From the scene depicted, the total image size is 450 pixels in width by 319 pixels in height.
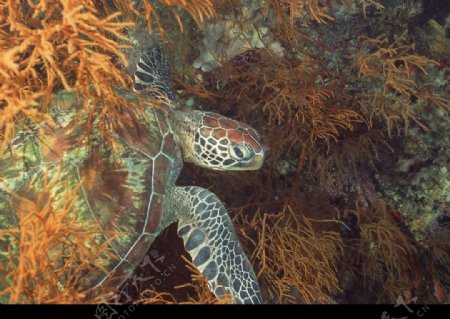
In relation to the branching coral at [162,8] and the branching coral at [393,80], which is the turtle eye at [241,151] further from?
the branching coral at [393,80]

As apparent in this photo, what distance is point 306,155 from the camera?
341 cm

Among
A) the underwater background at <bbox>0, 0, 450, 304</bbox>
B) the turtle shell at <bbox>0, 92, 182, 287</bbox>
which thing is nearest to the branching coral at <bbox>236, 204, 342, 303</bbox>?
the underwater background at <bbox>0, 0, 450, 304</bbox>

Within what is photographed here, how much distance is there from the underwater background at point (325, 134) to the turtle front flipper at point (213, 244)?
0.32 metres

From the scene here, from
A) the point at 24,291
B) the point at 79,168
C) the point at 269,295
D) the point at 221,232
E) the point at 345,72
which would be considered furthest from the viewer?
the point at 345,72

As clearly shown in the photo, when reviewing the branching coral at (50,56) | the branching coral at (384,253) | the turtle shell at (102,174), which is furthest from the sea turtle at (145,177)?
the branching coral at (384,253)

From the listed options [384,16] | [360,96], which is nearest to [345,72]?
[360,96]

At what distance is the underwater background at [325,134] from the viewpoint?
118 inches

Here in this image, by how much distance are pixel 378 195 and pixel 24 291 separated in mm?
2846

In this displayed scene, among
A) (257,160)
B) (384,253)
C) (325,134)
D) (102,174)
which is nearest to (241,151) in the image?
(257,160)

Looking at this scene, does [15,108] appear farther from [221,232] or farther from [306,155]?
[306,155]

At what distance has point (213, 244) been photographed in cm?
262

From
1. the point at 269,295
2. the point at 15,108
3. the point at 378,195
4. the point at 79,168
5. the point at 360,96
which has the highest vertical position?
the point at 15,108

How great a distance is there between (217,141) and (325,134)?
104 cm

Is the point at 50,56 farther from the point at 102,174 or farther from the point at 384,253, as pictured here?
the point at 384,253
